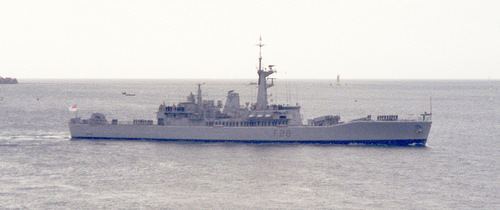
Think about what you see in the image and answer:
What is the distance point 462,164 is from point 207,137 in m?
25.7

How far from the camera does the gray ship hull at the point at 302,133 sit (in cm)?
6412

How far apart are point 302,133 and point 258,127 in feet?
14.7

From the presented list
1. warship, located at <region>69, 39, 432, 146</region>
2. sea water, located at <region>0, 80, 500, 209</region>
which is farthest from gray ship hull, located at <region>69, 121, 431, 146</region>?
sea water, located at <region>0, 80, 500, 209</region>

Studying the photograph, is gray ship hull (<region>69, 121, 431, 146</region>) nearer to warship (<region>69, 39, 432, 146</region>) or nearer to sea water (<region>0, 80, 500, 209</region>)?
warship (<region>69, 39, 432, 146</region>)

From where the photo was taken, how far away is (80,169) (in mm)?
50438

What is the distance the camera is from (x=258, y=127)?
217ft

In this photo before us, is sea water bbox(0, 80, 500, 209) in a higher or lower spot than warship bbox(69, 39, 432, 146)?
lower

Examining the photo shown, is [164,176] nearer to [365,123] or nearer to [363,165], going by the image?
[363,165]

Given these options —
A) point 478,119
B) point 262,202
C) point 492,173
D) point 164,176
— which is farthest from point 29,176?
point 478,119

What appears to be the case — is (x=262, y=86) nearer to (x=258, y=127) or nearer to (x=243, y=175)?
(x=258, y=127)

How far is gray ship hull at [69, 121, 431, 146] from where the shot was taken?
6412 centimetres

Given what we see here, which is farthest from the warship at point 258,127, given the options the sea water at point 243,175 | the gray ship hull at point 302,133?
the sea water at point 243,175

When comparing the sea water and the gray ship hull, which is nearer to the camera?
the sea water

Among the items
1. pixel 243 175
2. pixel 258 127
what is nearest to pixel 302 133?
pixel 258 127
